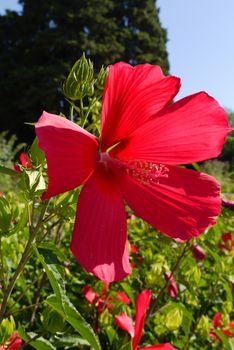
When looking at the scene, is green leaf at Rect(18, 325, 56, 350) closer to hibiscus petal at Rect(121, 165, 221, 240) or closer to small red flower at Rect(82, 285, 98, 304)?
hibiscus petal at Rect(121, 165, 221, 240)

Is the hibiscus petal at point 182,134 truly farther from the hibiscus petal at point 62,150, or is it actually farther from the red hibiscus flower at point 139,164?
the hibiscus petal at point 62,150

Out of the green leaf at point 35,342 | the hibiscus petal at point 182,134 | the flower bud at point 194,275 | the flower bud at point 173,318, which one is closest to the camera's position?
the hibiscus petal at point 182,134

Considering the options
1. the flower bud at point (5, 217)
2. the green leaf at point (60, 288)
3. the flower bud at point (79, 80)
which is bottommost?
the green leaf at point (60, 288)

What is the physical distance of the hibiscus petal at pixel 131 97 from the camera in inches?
24.6

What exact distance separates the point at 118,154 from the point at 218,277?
108 centimetres

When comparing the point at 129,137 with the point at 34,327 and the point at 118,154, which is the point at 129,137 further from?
the point at 34,327

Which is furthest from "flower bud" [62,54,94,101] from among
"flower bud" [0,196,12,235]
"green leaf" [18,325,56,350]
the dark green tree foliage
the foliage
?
the dark green tree foliage

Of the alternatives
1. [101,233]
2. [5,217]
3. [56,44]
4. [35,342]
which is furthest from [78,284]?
[56,44]

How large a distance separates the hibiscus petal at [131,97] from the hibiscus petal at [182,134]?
0.02 meters

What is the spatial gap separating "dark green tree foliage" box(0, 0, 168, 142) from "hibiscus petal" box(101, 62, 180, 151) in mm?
15554

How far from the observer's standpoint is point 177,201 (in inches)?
27.5

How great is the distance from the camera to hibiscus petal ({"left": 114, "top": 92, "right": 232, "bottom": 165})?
2.17 ft

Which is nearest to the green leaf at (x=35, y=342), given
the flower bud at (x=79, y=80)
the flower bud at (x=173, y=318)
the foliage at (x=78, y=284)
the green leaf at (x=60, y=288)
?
the foliage at (x=78, y=284)

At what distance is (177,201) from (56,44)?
1786cm
